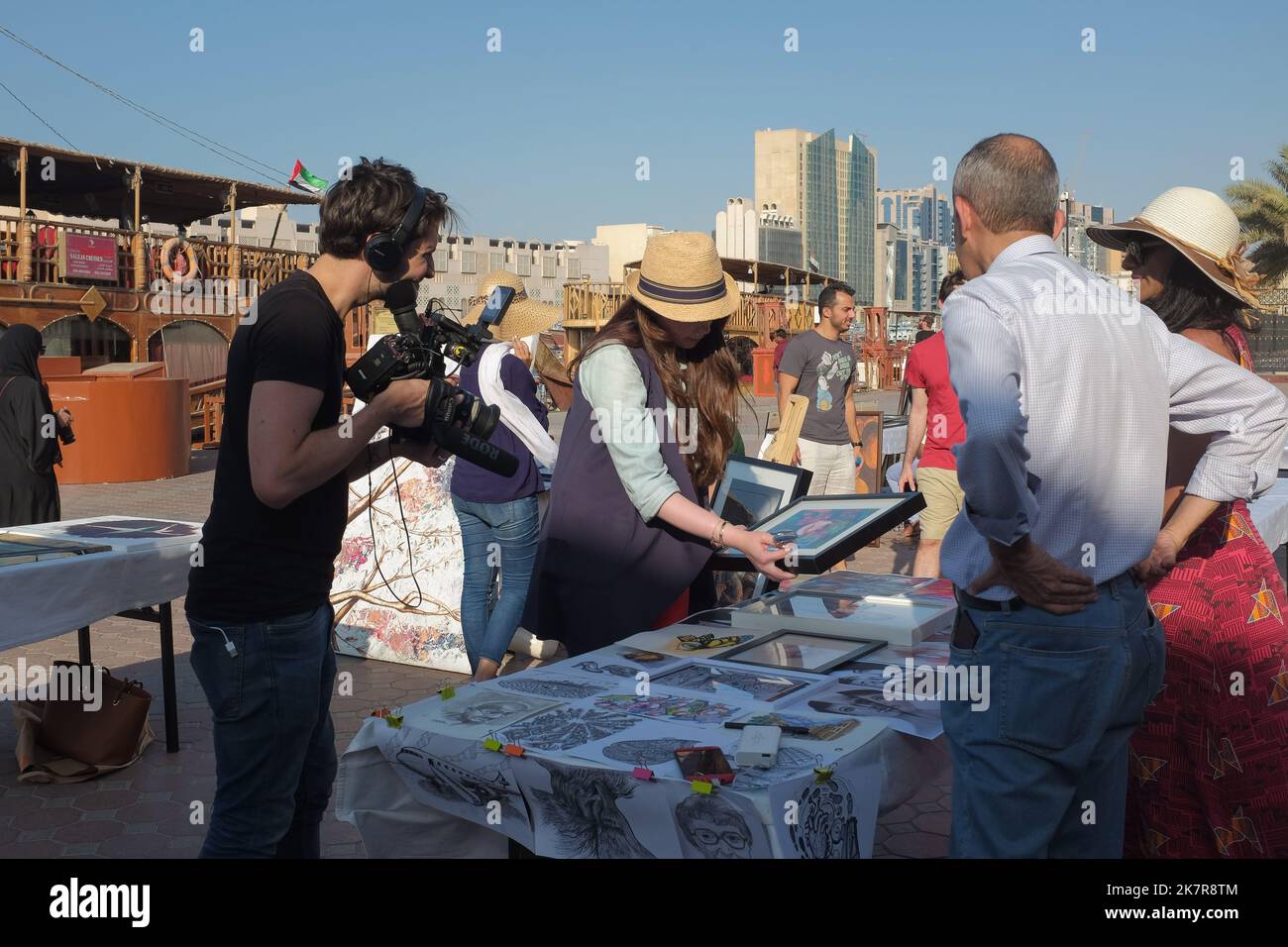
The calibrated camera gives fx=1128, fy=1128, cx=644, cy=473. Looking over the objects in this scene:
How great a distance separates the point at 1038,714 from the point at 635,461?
144 centimetres

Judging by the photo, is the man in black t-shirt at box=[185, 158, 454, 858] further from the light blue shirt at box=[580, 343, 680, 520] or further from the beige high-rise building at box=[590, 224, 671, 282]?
the beige high-rise building at box=[590, 224, 671, 282]

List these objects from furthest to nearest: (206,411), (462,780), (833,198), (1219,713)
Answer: (833,198)
(206,411)
(1219,713)
(462,780)

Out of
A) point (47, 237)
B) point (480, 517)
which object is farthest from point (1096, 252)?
point (480, 517)

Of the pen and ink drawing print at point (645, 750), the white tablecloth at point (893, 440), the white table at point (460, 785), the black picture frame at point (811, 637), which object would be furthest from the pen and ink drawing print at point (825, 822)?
the white tablecloth at point (893, 440)

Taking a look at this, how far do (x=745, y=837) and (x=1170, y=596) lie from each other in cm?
132

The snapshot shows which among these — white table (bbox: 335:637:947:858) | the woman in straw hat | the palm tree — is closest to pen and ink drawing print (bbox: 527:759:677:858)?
white table (bbox: 335:637:947:858)

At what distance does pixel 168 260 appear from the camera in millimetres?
22250

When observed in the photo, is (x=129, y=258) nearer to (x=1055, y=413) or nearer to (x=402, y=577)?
(x=402, y=577)

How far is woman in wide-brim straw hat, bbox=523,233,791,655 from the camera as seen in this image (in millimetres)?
3189

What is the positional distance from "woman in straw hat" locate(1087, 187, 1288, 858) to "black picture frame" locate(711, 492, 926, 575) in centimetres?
67

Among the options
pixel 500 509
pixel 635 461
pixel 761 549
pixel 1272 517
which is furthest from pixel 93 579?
pixel 1272 517

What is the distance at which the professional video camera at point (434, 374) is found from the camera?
2426mm
